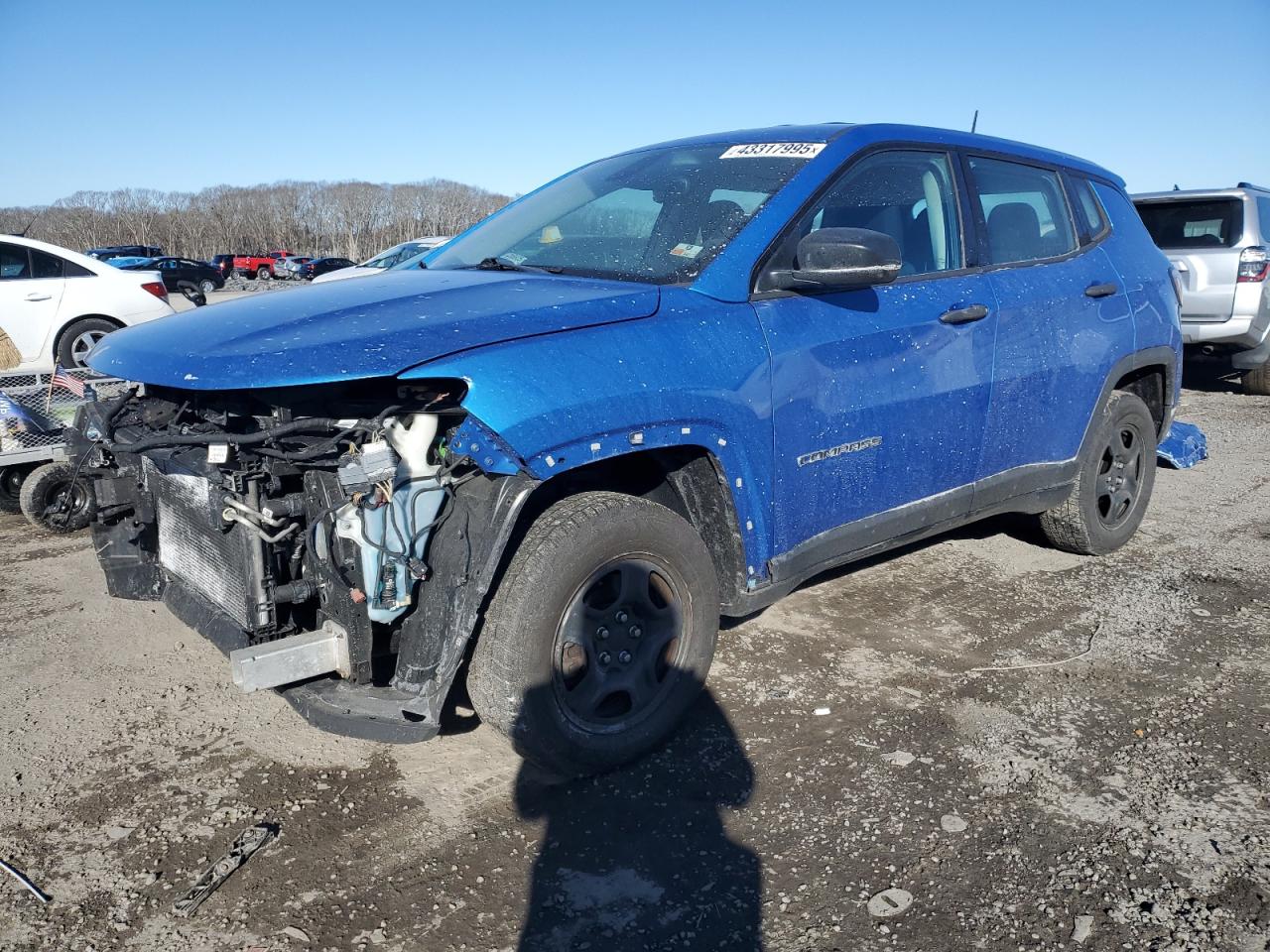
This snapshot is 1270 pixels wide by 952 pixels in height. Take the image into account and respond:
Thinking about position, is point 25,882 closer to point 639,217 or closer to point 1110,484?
point 639,217

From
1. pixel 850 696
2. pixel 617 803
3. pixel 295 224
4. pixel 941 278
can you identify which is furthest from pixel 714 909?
pixel 295 224

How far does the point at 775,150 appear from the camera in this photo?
353cm

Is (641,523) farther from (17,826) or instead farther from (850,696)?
(17,826)

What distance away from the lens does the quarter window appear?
3498 mm

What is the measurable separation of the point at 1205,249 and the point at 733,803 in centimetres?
927

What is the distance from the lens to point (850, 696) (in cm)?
348

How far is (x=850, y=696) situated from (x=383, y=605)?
174 cm

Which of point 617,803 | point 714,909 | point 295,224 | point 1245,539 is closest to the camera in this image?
point 714,909

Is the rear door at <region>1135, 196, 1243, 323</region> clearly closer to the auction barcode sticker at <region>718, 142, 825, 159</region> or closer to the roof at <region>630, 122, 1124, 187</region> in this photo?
the roof at <region>630, 122, 1124, 187</region>

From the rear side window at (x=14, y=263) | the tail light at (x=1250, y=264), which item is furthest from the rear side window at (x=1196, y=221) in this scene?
the rear side window at (x=14, y=263)

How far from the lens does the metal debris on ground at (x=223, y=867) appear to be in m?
2.37

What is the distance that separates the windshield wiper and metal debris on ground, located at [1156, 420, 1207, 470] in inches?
177

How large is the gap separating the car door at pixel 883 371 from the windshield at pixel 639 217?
25cm

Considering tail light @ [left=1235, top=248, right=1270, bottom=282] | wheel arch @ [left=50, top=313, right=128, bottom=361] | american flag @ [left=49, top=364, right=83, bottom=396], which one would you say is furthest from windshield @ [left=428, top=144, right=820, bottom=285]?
tail light @ [left=1235, top=248, right=1270, bottom=282]
